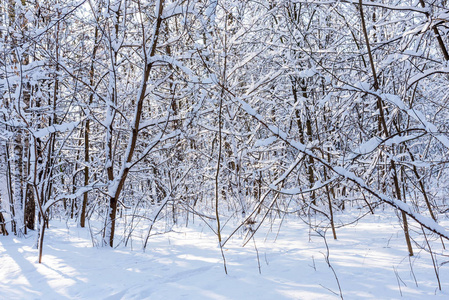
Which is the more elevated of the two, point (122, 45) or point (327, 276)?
point (122, 45)

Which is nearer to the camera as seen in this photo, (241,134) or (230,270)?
(230,270)

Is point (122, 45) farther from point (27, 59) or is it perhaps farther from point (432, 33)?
point (432, 33)

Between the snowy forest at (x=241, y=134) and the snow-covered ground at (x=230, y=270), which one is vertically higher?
the snowy forest at (x=241, y=134)

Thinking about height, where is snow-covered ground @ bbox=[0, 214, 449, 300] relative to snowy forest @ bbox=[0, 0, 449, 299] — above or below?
below

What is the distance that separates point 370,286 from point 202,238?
2.84 metres

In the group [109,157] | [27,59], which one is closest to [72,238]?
[109,157]

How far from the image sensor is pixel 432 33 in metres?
3.19

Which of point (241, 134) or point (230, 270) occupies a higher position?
point (241, 134)

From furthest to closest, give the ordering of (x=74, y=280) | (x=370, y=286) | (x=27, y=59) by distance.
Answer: (x=27, y=59) < (x=74, y=280) < (x=370, y=286)

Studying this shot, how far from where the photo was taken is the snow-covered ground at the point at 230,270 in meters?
2.54

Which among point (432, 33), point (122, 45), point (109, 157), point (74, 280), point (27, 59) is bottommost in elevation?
point (74, 280)

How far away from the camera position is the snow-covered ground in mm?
2535

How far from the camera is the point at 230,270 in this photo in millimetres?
3111

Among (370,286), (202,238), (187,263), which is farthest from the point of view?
(202,238)
